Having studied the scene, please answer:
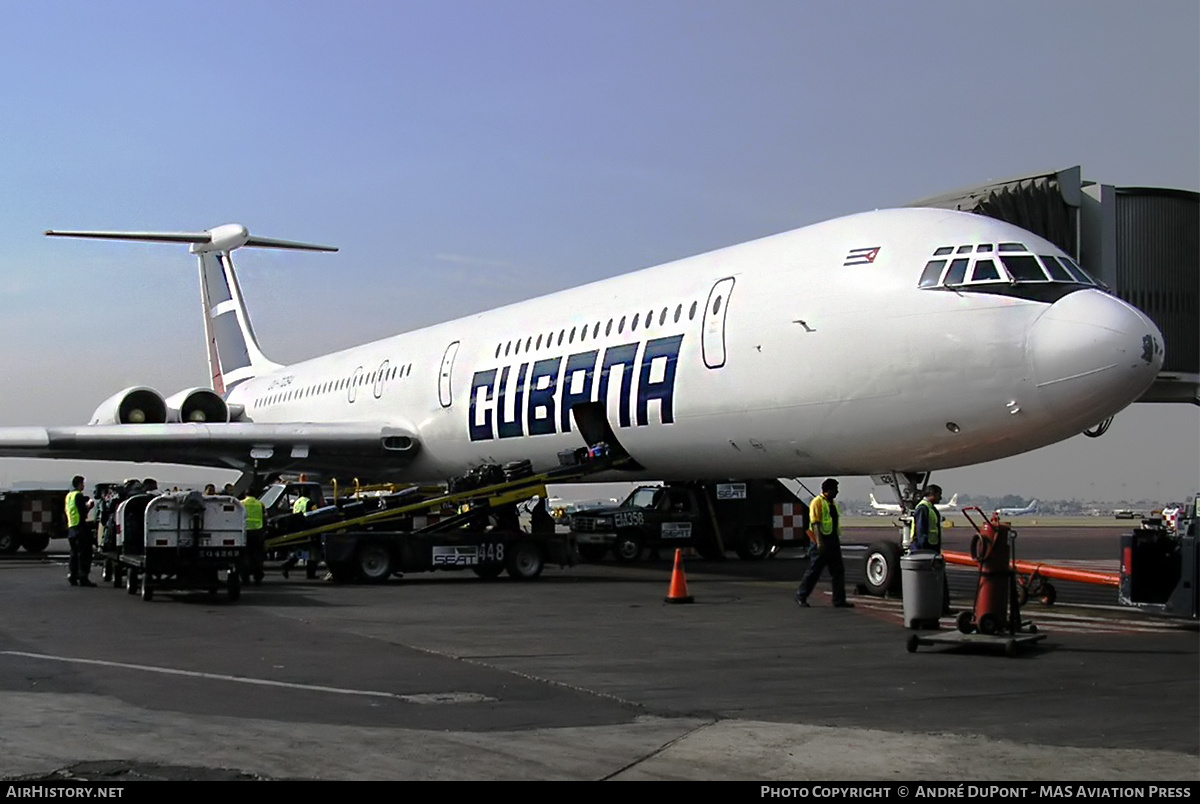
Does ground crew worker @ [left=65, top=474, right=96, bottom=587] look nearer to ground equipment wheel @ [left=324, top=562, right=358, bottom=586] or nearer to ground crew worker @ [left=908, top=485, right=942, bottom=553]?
ground equipment wheel @ [left=324, top=562, right=358, bottom=586]

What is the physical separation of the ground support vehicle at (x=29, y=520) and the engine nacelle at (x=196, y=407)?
133 inches

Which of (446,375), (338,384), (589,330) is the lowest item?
(446,375)

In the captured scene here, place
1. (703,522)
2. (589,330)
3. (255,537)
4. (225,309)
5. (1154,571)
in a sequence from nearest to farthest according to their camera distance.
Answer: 1. (1154,571)
2. (255,537)
3. (589,330)
4. (703,522)
5. (225,309)

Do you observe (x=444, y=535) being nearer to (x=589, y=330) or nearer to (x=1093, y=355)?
(x=589, y=330)

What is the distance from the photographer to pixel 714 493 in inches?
1034

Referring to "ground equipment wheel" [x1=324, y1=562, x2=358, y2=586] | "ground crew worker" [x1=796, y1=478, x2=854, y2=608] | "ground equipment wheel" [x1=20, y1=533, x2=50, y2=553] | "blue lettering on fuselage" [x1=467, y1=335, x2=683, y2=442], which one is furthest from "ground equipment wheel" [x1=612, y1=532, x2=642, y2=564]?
"ground equipment wheel" [x1=20, y1=533, x2=50, y2=553]

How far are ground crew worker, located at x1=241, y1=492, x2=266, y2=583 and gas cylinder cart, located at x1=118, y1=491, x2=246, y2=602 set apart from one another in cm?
214

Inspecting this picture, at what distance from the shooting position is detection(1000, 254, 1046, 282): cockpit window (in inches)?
614

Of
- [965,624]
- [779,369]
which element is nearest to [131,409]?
[779,369]

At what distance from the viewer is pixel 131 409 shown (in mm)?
30875

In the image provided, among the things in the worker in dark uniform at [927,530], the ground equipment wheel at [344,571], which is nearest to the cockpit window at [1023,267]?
the worker in dark uniform at [927,530]

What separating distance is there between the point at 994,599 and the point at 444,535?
9.87 metres
